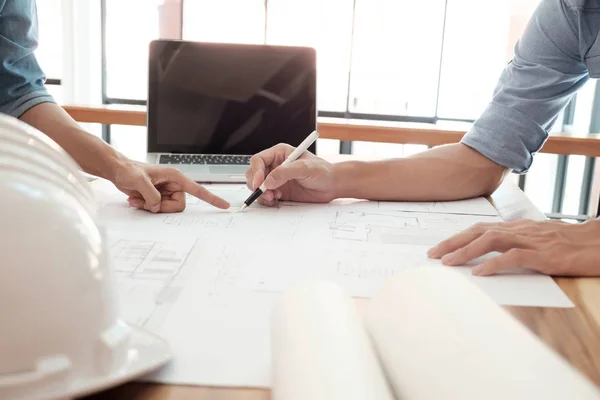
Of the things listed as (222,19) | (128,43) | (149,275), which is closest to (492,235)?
(149,275)

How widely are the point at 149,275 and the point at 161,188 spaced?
361 mm

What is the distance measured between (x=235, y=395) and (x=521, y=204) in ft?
2.71

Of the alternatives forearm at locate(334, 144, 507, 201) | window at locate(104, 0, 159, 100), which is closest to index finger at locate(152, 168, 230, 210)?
forearm at locate(334, 144, 507, 201)

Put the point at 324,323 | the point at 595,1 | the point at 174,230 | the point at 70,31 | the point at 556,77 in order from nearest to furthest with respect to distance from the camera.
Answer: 1. the point at 324,323
2. the point at 174,230
3. the point at 595,1
4. the point at 556,77
5. the point at 70,31

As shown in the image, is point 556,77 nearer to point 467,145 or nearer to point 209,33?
point 467,145

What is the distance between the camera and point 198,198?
98 cm

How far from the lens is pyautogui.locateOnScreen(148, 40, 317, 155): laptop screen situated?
135cm

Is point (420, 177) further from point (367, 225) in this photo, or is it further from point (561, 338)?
point (561, 338)

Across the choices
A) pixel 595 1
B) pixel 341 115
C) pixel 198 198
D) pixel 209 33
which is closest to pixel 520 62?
pixel 595 1

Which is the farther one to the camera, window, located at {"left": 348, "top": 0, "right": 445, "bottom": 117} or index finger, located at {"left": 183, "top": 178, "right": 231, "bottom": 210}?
window, located at {"left": 348, "top": 0, "right": 445, "bottom": 117}

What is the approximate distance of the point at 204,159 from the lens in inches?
52.9

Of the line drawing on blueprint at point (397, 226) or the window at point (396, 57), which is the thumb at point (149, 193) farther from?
the window at point (396, 57)

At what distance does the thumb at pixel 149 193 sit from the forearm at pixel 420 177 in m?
0.32

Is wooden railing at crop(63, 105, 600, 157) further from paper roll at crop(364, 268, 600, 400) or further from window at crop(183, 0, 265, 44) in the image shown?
paper roll at crop(364, 268, 600, 400)
